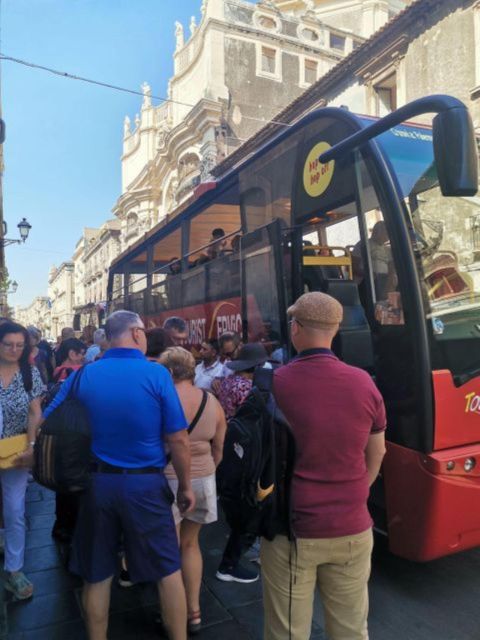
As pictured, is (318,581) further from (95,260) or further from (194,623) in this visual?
(95,260)

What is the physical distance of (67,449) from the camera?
2.57 metres

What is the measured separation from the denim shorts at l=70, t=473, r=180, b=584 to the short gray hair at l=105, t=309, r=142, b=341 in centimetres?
74

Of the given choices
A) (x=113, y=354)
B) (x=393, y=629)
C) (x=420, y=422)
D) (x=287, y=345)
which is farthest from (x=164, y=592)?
(x=287, y=345)

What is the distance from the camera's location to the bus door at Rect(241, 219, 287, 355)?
4625 millimetres

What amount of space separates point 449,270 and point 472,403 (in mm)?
905

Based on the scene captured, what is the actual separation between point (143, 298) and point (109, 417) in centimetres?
736

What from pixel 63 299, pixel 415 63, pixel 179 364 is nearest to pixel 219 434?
pixel 179 364

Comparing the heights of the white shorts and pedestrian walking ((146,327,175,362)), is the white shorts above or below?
below

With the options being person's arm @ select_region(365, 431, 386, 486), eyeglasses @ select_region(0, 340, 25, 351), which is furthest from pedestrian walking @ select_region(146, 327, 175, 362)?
person's arm @ select_region(365, 431, 386, 486)

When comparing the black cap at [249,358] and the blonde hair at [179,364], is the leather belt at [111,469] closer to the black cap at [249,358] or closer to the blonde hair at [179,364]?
the blonde hair at [179,364]

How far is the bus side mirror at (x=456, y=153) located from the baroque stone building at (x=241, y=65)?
2507cm

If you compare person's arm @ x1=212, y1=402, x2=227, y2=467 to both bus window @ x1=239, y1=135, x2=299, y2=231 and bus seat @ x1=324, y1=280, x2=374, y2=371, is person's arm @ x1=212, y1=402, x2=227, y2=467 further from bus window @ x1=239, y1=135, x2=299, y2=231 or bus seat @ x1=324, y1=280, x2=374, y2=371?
bus window @ x1=239, y1=135, x2=299, y2=231

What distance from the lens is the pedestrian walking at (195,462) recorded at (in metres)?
3.21

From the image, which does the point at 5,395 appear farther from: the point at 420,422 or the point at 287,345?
the point at 420,422
